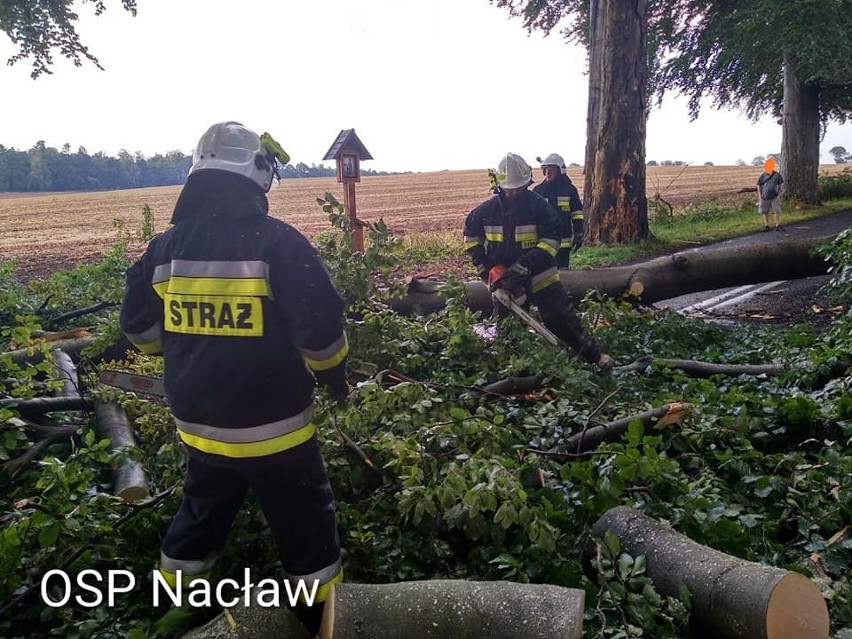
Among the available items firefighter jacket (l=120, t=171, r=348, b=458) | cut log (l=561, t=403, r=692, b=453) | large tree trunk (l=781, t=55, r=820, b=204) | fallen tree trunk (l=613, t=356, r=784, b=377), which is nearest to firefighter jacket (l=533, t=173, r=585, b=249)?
fallen tree trunk (l=613, t=356, r=784, b=377)

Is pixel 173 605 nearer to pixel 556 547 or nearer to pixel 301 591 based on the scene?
pixel 301 591

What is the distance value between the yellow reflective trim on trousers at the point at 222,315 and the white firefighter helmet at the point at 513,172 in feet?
11.6

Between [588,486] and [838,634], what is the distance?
1.07 meters

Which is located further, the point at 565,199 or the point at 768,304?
the point at 565,199

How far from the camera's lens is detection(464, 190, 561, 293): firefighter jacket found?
5258 millimetres

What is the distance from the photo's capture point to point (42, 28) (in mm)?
10477

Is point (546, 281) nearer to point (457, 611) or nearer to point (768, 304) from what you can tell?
point (457, 611)

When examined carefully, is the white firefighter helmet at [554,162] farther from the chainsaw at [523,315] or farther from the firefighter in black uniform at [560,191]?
the chainsaw at [523,315]

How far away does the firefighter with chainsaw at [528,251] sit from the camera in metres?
5.29

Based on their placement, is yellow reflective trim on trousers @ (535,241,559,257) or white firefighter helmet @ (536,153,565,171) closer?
yellow reflective trim on trousers @ (535,241,559,257)

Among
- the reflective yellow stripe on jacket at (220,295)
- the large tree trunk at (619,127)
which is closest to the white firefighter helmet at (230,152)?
the reflective yellow stripe on jacket at (220,295)

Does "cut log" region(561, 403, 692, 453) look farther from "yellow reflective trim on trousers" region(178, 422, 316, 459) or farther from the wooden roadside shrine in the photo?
the wooden roadside shrine

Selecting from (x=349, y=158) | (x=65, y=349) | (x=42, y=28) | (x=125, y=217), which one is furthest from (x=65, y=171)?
(x=65, y=349)

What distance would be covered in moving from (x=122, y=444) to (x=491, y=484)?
2299 millimetres
